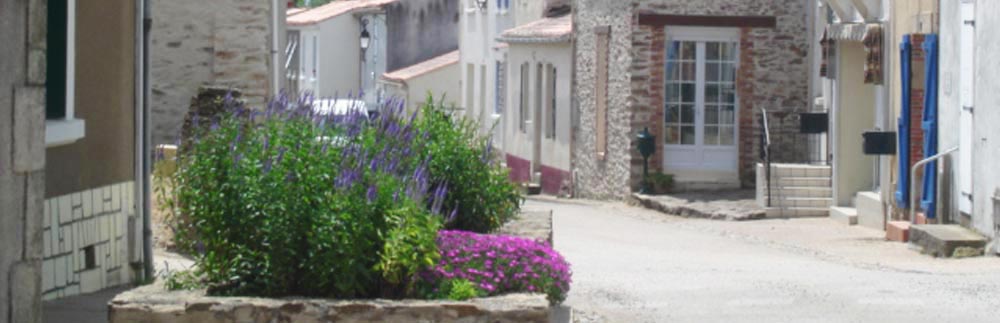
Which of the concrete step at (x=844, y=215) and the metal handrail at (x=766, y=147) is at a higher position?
the metal handrail at (x=766, y=147)

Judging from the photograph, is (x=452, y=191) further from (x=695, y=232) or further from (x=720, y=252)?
(x=695, y=232)

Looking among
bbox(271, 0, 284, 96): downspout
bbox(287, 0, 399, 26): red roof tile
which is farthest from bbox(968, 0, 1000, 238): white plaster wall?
bbox(287, 0, 399, 26): red roof tile

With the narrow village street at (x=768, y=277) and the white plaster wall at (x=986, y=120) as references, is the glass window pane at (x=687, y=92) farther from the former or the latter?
the white plaster wall at (x=986, y=120)

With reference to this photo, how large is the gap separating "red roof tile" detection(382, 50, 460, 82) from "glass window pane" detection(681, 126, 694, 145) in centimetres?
1648

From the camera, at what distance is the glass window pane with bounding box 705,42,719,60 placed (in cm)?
2434

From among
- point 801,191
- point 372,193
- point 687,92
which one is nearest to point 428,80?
point 687,92

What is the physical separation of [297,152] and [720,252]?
9308 millimetres

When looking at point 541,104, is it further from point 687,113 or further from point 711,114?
point 711,114

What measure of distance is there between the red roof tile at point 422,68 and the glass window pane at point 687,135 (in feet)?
54.1

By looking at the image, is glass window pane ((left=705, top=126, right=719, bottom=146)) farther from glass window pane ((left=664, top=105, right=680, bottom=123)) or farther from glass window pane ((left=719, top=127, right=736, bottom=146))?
glass window pane ((left=664, top=105, right=680, bottom=123))

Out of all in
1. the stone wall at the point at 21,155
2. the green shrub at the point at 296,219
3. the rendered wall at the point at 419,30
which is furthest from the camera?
the rendered wall at the point at 419,30

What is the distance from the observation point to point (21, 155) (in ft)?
17.6

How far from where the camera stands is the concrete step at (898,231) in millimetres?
16547

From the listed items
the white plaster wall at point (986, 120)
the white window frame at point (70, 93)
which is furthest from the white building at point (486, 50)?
the white window frame at point (70, 93)
